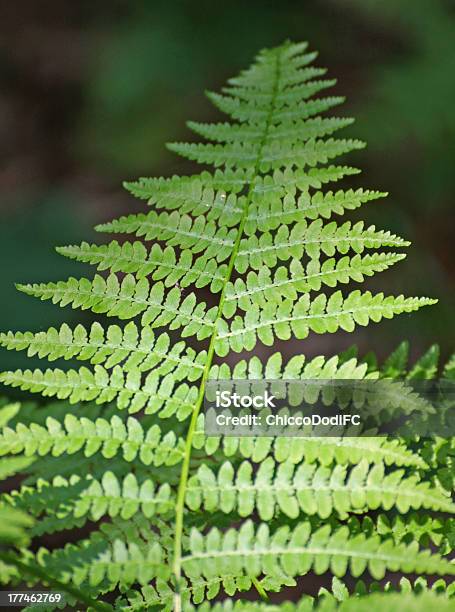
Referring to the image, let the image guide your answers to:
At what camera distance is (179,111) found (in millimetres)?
4156

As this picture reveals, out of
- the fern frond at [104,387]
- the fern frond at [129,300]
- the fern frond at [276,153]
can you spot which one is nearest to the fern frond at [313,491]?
the fern frond at [104,387]

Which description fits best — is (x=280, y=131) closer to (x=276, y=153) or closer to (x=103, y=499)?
(x=276, y=153)

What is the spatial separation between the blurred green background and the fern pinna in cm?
171

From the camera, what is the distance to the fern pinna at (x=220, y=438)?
0.96m

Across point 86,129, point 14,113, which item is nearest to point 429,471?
point 86,129

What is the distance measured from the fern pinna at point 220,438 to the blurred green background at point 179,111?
1712mm

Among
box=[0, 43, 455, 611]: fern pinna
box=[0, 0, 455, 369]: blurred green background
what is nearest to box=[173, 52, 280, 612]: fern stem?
box=[0, 43, 455, 611]: fern pinna

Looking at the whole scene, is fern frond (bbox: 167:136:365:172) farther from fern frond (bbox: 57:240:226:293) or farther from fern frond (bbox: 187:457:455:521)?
fern frond (bbox: 187:457:455:521)

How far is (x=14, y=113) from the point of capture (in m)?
4.89

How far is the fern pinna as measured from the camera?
3.17ft

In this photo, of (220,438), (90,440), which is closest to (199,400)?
(220,438)

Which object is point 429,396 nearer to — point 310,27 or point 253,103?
point 253,103

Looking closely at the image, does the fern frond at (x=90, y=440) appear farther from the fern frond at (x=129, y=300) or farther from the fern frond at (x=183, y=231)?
the fern frond at (x=183, y=231)

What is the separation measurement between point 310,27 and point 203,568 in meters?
4.01
